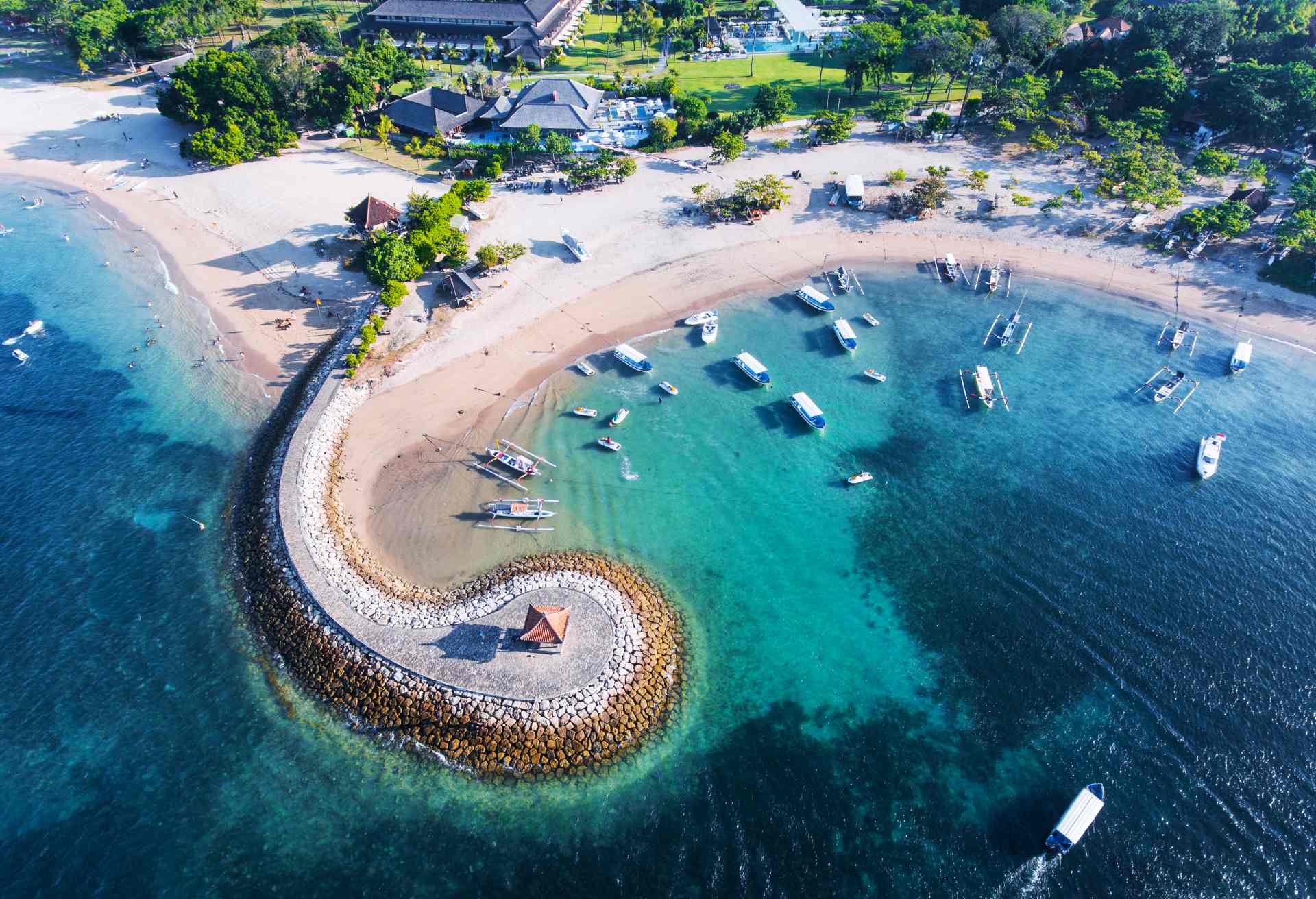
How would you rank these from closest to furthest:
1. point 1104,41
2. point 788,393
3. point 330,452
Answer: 1. point 330,452
2. point 788,393
3. point 1104,41

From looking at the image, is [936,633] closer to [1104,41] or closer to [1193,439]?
[1193,439]

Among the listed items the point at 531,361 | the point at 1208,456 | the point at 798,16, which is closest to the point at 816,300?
the point at 531,361

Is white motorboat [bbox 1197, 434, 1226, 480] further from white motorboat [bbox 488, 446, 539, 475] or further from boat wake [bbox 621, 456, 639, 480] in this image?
white motorboat [bbox 488, 446, 539, 475]

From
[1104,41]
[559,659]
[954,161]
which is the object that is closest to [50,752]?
[559,659]

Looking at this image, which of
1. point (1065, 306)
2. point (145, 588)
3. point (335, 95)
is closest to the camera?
point (145, 588)

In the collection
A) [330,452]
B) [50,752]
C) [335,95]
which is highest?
[335,95]

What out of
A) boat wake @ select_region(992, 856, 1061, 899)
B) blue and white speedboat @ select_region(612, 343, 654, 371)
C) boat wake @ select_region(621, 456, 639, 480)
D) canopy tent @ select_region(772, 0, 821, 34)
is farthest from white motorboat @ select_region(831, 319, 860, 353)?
canopy tent @ select_region(772, 0, 821, 34)

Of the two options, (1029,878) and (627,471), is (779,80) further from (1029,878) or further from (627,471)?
(1029,878)
